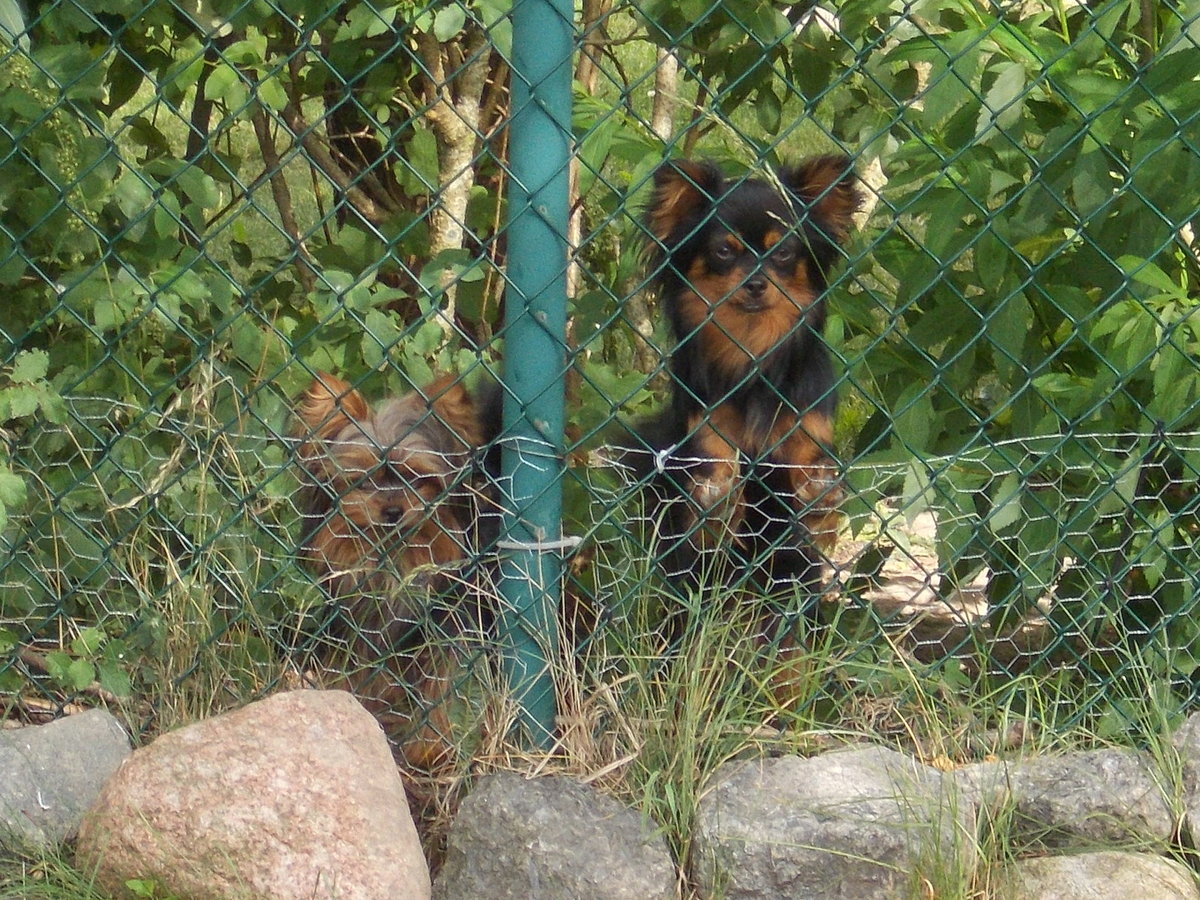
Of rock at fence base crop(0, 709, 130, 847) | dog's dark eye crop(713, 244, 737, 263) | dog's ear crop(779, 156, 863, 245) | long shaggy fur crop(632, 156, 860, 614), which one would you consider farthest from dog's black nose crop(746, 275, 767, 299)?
rock at fence base crop(0, 709, 130, 847)

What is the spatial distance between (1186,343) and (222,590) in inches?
85.8

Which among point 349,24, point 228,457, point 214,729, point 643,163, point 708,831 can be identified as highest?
point 349,24

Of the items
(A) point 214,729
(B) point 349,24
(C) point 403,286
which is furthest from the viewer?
(C) point 403,286

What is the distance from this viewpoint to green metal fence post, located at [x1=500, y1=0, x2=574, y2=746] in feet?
9.04

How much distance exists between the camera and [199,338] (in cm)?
352

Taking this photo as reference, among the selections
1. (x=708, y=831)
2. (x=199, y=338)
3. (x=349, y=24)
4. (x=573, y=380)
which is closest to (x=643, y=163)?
(x=573, y=380)

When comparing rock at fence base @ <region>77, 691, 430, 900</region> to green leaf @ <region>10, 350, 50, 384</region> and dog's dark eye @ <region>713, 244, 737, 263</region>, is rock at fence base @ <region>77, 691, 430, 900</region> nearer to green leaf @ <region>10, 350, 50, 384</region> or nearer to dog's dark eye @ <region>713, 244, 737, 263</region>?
green leaf @ <region>10, 350, 50, 384</region>

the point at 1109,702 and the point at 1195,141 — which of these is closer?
the point at 1195,141

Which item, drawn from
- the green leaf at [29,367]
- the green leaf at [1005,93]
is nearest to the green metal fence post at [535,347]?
the green leaf at [1005,93]

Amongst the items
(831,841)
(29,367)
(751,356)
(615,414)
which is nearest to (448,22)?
(615,414)

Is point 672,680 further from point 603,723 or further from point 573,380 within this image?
point 573,380

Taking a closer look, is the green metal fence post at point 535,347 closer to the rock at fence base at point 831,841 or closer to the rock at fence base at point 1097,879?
the rock at fence base at point 831,841

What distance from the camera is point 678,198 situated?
4.02m

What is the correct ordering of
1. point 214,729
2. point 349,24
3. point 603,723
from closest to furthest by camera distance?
point 214,729 < point 603,723 < point 349,24
